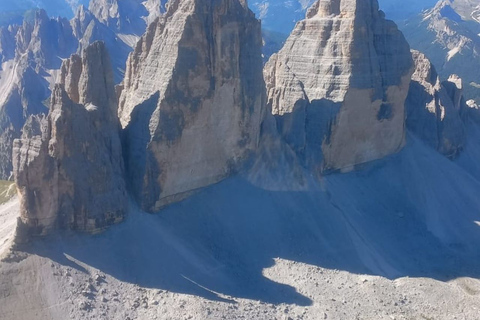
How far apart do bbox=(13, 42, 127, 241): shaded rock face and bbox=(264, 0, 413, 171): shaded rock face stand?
16132 millimetres

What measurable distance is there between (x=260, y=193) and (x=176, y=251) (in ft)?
29.0

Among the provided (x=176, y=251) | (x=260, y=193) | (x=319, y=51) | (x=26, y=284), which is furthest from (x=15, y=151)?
(x=319, y=51)

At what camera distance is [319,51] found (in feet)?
150

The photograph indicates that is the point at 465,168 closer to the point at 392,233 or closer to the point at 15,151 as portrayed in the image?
the point at 392,233

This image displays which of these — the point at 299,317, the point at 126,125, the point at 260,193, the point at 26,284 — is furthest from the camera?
the point at 260,193

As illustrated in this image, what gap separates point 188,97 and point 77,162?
28.7 ft

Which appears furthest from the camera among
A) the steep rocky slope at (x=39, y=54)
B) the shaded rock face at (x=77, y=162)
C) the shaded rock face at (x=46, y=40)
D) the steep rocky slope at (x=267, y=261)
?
the shaded rock face at (x=46, y=40)

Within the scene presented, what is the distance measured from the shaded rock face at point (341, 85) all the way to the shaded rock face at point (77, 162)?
1613 cm

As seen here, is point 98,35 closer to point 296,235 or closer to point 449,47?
point 296,235

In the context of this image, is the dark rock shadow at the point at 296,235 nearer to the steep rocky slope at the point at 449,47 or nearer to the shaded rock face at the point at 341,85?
the shaded rock face at the point at 341,85

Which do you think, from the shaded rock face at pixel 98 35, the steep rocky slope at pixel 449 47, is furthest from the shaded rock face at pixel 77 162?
the steep rocky slope at pixel 449 47

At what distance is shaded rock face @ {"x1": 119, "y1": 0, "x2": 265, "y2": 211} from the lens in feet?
115

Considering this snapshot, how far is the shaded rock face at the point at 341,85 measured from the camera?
145 feet

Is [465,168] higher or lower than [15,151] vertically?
lower
